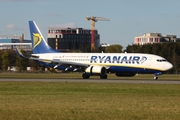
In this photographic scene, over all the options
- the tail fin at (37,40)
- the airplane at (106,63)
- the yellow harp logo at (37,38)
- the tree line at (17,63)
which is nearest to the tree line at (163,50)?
the tree line at (17,63)

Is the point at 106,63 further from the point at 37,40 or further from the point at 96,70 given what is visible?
the point at 37,40

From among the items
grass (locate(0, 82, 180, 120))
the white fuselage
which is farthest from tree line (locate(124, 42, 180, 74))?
grass (locate(0, 82, 180, 120))

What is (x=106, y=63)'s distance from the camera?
77.2 metres

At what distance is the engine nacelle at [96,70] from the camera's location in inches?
2995

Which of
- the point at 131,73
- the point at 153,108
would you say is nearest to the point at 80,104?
the point at 153,108

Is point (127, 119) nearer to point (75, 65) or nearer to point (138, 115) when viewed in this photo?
point (138, 115)

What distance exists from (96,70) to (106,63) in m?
2.01

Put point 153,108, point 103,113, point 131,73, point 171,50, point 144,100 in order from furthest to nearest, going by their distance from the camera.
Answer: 1. point 171,50
2. point 131,73
3. point 144,100
4. point 153,108
5. point 103,113

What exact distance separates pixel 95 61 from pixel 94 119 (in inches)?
2136

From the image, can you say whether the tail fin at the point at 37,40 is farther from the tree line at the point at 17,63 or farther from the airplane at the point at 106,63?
the tree line at the point at 17,63

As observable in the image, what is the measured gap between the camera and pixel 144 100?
3488cm

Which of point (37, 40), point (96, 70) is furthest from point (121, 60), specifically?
point (37, 40)

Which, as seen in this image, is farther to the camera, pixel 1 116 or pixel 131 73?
pixel 131 73

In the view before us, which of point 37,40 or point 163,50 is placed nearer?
point 37,40
